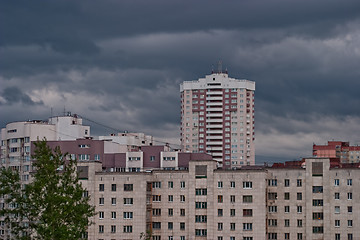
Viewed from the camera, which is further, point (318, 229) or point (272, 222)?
point (272, 222)

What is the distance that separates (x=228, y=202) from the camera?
132000 millimetres

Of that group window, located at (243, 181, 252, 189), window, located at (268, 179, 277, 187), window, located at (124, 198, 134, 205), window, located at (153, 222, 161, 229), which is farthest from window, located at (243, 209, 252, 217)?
window, located at (124, 198, 134, 205)

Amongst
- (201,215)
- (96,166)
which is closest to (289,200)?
(201,215)

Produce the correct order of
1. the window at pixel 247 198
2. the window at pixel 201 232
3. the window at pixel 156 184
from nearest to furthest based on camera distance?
the window at pixel 247 198 < the window at pixel 201 232 < the window at pixel 156 184

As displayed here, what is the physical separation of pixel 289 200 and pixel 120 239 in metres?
33.5

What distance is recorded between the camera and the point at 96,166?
138 m

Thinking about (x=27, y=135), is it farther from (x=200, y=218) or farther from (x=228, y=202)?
(x=228, y=202)

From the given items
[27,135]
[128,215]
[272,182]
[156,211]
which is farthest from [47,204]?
[27,135]

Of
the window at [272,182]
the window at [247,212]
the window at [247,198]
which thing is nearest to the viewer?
the window at [247,212]

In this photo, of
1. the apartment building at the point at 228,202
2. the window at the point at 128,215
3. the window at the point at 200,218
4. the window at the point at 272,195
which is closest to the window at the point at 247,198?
the apartment building at the point at 228,202

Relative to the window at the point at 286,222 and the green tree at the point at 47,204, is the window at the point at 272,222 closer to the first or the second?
the window at the point at 286,222

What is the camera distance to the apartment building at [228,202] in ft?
430

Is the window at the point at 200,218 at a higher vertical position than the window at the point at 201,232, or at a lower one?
higher

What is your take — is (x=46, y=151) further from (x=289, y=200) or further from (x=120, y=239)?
(x=289, y=200)
